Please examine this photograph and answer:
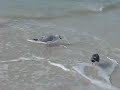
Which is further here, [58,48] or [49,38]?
[49,38]

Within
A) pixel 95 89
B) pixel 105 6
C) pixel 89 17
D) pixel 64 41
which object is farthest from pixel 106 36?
pixel 105 6

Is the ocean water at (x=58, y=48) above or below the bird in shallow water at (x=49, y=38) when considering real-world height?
below

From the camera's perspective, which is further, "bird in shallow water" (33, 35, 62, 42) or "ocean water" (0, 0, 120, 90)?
"bird in shallow water" (33, 35, 62, 42)

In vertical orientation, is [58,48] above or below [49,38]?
below

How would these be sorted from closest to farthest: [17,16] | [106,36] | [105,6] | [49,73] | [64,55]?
[49,73], [64,55], [106,36], [17,16], [105,6]

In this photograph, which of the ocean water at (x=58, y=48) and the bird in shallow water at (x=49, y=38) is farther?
the bird in shallow water at (x=49, y=38)

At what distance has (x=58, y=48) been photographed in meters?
10.2

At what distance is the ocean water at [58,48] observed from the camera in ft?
27.4

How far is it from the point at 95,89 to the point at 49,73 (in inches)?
49.4

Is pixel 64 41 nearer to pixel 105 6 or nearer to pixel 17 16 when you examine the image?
pixel 17 16

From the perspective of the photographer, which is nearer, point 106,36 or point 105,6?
point 106,36

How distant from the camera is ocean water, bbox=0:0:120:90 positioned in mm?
8352

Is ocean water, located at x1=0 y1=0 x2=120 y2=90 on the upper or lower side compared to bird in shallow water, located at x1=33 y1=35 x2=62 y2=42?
lower

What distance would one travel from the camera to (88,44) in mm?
10625
